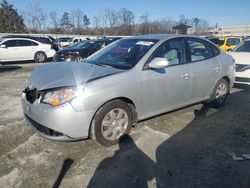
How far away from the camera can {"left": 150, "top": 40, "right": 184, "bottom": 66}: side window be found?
406cm

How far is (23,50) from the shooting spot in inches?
571

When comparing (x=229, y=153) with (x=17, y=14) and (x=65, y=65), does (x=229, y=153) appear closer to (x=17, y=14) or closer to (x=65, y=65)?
(x=65, y=65)

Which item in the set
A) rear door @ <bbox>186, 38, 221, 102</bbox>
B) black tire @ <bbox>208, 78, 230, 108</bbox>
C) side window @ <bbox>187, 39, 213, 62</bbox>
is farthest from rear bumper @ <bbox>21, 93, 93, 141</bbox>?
black tire @ <bbox>208, 78, 230, 108</bbox>

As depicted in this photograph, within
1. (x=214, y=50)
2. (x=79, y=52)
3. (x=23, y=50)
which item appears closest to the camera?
(x=214, y=50)

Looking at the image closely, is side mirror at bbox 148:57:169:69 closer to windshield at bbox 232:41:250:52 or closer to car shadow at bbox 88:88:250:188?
car shadow at bbox 88:88:250:188

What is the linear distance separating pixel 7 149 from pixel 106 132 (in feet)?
4.87

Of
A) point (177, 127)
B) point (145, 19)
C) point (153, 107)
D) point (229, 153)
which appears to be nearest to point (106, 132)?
point (153, 107)

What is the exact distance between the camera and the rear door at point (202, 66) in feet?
14.8

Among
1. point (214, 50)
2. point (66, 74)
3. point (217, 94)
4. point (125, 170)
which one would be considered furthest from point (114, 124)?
point (214, 50)

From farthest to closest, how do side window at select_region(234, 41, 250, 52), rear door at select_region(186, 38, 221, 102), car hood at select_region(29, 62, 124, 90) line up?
1. side window at select_region(234, 41, 250, 52)
2. rear door at select_region(186, 38, 221, 102)
3. car hood at select_region(29, 62, 124, 90)

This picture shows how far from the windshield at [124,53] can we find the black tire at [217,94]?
1959mm

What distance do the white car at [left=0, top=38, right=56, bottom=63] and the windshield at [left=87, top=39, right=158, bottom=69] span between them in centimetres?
1142

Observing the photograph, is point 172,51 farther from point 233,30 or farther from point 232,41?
point 233,30

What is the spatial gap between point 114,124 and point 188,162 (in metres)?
1.18
